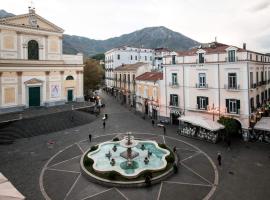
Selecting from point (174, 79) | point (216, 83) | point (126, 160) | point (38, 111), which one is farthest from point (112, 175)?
point (38, 111)

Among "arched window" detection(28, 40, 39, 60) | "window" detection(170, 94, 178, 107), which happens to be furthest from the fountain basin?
"arched window" detection(28, 40, 39, 60)

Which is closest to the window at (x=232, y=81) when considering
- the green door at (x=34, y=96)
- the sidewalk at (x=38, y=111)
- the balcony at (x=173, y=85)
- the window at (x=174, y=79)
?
the balcony at (x=173, y=85)

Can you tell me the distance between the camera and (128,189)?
63.6ft

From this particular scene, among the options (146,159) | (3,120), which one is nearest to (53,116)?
(3,120)

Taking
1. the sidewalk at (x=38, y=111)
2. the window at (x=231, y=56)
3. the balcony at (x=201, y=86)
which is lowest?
the sidewalk at (x=38, y=111)

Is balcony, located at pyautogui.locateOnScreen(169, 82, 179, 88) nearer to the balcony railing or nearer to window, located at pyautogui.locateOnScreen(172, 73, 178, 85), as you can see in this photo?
window, located at pyautogui.locateOnScreen(172, 73, 178, 85)

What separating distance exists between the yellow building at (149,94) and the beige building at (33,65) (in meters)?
15.3

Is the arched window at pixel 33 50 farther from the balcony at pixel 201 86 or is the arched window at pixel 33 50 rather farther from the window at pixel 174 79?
the balcony at pixel 201 86

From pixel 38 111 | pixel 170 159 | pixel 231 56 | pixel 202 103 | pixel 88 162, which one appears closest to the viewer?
pixel 88 162

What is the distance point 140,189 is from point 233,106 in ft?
67.5

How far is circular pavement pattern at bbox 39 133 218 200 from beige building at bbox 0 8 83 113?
72.2 feet

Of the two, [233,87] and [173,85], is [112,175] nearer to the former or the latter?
[233,87]

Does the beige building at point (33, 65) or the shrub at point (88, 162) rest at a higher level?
the beige building at point (33, 65)

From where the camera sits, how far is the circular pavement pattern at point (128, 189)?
18203 mm
